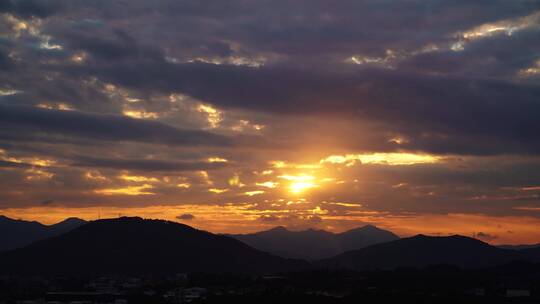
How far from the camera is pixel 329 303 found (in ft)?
331

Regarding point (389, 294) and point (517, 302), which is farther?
point (517, 302)

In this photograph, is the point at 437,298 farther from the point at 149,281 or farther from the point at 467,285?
the point at 149,281

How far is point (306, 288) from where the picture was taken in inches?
5566

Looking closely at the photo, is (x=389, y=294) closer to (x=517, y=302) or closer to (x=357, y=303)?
(x=357, y=303)

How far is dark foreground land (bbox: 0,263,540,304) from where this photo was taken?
368 ft

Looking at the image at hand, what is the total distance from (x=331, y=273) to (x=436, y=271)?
24.5 meters

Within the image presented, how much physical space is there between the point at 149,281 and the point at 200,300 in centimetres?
8272

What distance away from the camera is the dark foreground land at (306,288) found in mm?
112125

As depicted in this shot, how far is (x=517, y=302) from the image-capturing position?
122750 mm

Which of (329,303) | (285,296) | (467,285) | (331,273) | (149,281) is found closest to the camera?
(329,303)

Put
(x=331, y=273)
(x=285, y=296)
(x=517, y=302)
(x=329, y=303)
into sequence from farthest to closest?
(x=331, y=273), (x=517, y=302), (x=285, y=296), (x=329, y=303)

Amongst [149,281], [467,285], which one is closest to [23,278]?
[149,281]

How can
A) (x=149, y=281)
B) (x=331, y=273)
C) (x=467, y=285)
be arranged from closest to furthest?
(x=467, y=285), (x=331, y=273), (x=149, y=281)

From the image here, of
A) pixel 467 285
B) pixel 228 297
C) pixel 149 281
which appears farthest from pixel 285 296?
pixel 149 281
